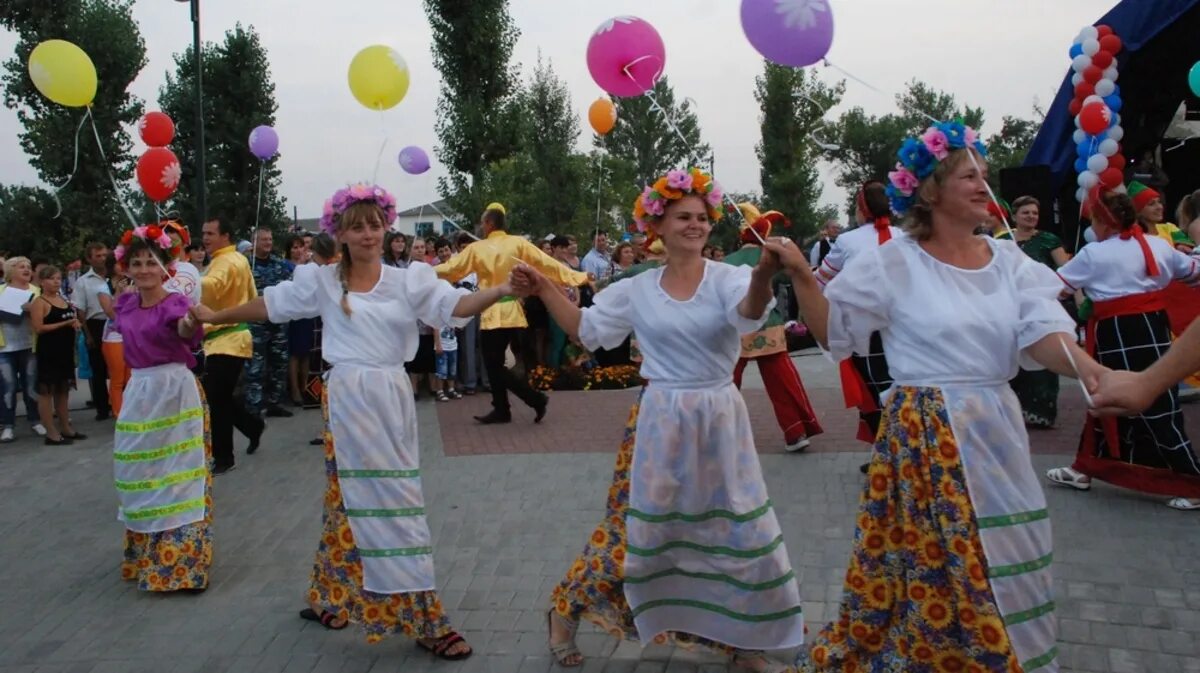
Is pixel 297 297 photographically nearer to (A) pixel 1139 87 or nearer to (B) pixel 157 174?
(B) pixel 157 174

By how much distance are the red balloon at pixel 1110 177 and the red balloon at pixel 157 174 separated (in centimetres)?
759

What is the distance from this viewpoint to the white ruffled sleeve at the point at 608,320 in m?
4.19

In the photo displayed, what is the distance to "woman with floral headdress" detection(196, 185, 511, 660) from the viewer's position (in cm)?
431

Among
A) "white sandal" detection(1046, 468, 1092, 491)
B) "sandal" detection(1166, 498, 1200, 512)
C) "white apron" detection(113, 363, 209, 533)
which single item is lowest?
"sandal" detection(1166, 498, 1200, 512)

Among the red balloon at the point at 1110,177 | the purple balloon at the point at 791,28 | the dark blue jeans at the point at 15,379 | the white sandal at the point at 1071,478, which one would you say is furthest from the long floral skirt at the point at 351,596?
the dark blue jeans at the point at 15,379

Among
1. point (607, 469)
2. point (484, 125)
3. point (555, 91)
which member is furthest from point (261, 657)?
point (555, 91)

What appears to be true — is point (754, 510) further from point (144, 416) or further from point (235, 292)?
point (235, 292)

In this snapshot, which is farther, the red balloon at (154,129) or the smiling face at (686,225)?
the red balloon at (154,129)

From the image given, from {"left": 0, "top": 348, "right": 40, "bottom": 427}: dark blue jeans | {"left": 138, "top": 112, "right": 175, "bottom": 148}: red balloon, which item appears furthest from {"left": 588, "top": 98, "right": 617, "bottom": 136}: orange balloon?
{"left": 0, "top": 348, "right": 40, "bottom": 427}: dark blue jeans

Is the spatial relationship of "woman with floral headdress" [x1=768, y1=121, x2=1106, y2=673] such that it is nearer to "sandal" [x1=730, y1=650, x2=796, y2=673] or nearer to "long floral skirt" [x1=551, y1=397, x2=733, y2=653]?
"sandal" [x1=730, y1=650, x2=796, y2=673]

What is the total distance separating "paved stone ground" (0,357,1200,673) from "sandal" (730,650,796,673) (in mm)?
103

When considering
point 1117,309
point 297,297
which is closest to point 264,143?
point 297,297

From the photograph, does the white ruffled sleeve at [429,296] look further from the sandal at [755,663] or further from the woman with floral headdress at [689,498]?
the sandal at [755,663]

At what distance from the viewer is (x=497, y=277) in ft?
31.5
